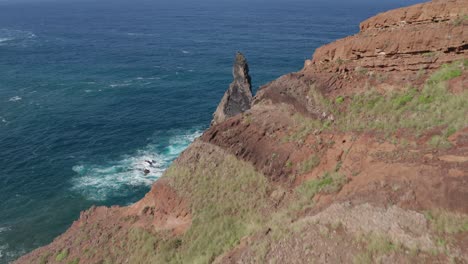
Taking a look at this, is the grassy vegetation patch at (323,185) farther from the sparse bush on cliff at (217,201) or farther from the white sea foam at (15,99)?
the white sea foam at (15,99)

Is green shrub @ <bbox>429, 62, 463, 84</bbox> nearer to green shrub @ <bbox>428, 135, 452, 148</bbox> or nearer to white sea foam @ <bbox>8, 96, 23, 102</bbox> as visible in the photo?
green shrub @ <bbox>428, 135, 452, 148</bbox>

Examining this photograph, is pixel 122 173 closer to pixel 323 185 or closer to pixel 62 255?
pixel 62 255

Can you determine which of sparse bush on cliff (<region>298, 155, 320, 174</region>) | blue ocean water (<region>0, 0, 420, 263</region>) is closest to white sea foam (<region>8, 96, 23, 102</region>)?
blue ocean water (<region>0, 0, 420, 263</region>)

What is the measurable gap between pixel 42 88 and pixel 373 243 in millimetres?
87010

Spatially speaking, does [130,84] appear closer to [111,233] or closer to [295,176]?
[111,233]

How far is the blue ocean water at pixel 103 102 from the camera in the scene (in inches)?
1860

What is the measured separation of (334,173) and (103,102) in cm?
6619

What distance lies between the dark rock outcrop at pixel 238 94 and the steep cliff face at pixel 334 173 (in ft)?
101

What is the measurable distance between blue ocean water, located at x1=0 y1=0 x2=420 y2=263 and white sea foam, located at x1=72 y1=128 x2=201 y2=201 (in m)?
0.15

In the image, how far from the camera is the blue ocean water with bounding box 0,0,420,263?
47.2m

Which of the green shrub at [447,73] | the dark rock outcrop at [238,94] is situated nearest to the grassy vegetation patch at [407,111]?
the green shrub at [447,73]

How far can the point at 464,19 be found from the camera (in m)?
24.4

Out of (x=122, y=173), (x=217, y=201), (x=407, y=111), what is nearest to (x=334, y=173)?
(x=407, y=111)

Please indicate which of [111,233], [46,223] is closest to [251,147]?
[111,233]
